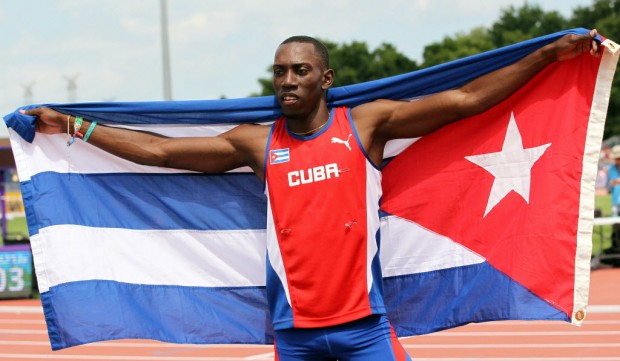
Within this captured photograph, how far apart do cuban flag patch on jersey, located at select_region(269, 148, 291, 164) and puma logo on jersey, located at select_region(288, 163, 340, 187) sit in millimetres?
92

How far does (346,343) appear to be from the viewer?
13.0 feet

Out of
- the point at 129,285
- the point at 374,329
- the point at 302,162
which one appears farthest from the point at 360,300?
the point at 129,285

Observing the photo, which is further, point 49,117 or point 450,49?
point 450,49

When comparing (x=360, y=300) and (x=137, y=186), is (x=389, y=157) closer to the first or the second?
(x=360, y=300)

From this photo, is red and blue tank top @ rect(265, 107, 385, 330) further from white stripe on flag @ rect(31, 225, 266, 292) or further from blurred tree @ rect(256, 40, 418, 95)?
blurred tree @ rect(256, 40, 418, 95)

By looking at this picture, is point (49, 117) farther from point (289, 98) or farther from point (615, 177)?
point (615, 177)

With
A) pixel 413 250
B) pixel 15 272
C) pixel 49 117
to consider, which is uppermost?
pixel 49 117

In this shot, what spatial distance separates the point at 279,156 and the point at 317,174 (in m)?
0.22

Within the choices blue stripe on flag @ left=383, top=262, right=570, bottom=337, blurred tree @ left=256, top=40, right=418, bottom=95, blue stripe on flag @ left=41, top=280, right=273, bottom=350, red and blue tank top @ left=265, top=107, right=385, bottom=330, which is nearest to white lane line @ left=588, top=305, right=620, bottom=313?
blue stripe on flag @ left=383, top=262, right=570, bottom=337

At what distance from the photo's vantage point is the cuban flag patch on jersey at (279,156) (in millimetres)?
4137

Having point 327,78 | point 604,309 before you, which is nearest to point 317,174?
point 327,78

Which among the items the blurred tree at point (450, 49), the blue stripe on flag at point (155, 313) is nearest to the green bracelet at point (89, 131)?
the blue stripe on flag at point (155, 313)

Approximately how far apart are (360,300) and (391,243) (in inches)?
34.2

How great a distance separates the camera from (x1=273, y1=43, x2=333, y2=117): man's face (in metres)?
4.04
